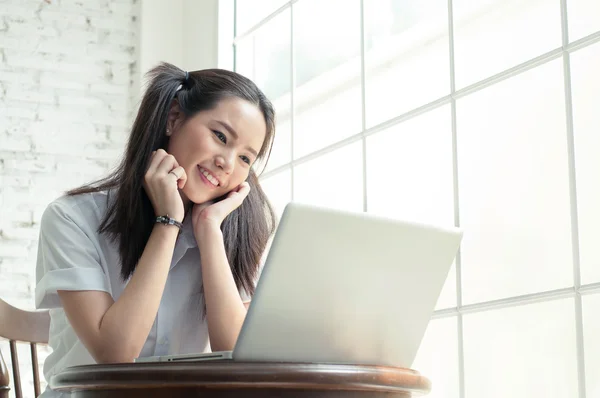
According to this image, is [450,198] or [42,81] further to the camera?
[42,81]

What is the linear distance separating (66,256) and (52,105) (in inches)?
77.9

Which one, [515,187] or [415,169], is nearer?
[515,187]

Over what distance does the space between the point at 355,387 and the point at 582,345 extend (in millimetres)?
689

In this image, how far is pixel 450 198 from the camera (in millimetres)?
2051

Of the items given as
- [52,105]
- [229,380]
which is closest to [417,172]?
[229,380]

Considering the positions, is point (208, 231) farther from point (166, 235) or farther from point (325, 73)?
point (325, 73)

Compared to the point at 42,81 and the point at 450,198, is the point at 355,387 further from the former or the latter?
the point at 42,81

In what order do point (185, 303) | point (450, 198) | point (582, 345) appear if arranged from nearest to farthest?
point (582, 345)
point (185, 303)
point (450, 198)

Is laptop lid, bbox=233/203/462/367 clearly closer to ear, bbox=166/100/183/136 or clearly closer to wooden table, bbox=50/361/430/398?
wooden table, bbox=50/361/430/398

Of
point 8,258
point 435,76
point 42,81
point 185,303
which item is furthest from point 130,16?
point 185,303

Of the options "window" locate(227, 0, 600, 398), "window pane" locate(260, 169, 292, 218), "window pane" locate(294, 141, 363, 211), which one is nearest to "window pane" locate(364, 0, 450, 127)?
"window" locate(227, 0, 600, 398)

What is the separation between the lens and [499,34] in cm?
193

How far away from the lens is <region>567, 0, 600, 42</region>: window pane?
1670mm

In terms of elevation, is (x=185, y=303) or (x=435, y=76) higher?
(x=435, y=76)
